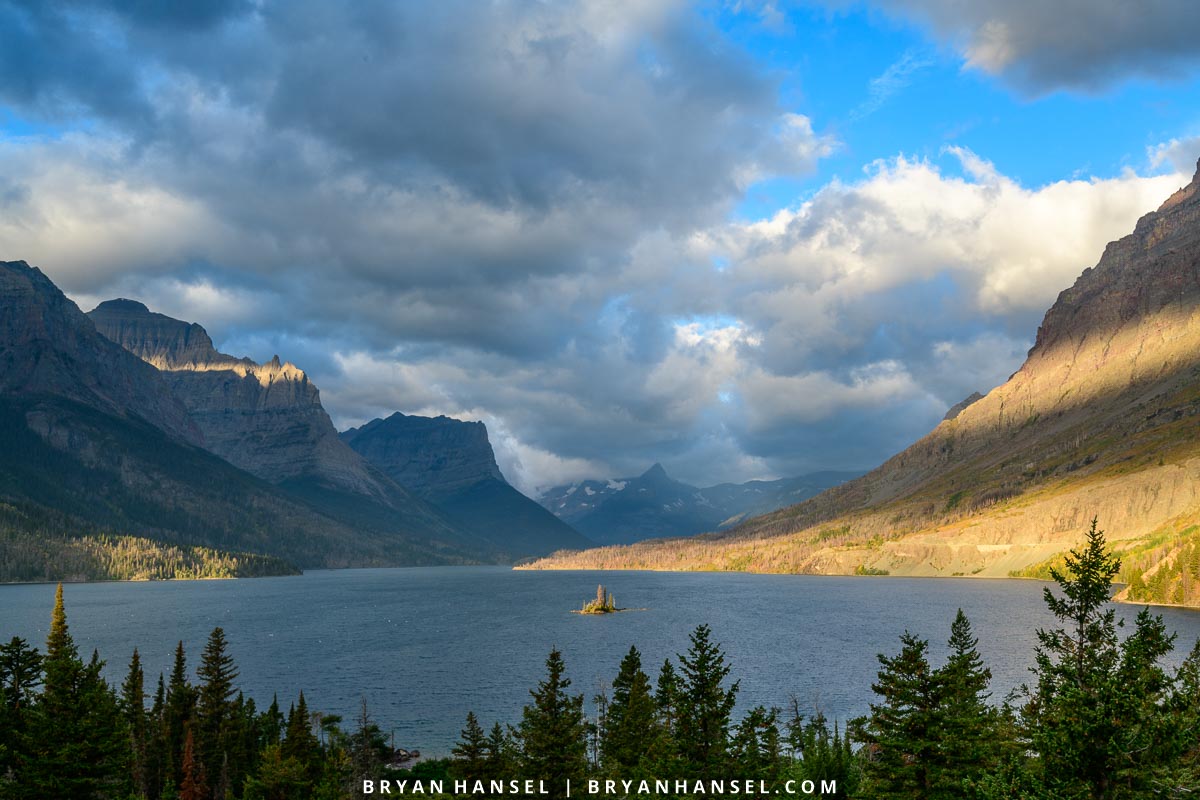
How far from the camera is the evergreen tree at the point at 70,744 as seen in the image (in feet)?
176

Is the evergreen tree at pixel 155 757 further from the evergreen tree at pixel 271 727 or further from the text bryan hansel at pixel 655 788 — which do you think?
the text bryan hansel at pixel 655 788

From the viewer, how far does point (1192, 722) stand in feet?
75.3

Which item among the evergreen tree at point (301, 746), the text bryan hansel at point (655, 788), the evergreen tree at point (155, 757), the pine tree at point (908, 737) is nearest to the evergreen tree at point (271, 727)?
the evergreen tree at point (155, 757)

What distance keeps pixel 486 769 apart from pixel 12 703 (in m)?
44.3

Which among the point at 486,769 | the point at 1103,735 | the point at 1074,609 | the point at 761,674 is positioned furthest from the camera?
the point at 761,674

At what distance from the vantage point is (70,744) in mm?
54688

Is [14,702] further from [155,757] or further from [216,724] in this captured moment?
[155,757]

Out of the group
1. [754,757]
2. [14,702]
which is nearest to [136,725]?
[14,702]

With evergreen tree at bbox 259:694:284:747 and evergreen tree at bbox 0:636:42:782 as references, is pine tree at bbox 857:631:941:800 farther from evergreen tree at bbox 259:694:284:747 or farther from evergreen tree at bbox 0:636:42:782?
evergreen tree at bbox 259:694:284:747

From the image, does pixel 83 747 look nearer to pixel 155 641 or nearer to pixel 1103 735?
pixel 1103 735

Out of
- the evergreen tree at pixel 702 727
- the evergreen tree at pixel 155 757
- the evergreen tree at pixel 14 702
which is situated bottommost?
the evergreen tree at pixel 155 757

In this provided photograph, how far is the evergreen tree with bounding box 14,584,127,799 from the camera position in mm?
53656

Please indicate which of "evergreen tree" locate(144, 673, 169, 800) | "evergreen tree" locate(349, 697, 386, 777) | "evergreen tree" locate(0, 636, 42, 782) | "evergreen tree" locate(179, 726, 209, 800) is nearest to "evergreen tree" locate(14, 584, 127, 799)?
"evergreen tree" locate(0, 636, 42, 782)

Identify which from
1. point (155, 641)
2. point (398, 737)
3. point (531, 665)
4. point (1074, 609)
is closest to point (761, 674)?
point (531, 665)
